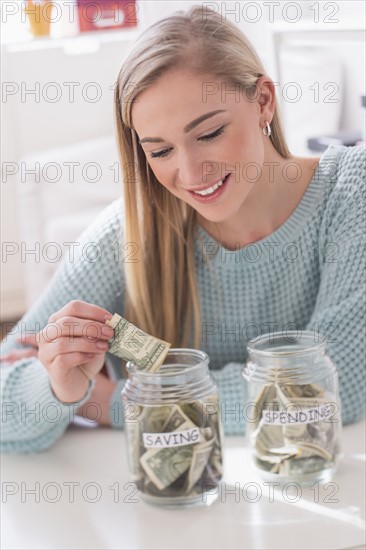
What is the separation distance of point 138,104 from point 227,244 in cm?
28

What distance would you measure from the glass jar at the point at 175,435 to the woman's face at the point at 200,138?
0.28 m

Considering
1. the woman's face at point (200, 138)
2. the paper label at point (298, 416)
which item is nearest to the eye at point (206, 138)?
the woman's face at point (200, 138)

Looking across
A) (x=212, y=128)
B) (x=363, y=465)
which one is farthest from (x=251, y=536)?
(x=212, y=128)

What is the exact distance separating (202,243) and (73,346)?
318 millimetres

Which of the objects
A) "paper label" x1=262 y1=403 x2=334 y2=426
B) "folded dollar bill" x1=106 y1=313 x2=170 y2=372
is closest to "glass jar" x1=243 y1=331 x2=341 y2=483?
"paper label" x1=262 y1=403 x2=334 y2=426

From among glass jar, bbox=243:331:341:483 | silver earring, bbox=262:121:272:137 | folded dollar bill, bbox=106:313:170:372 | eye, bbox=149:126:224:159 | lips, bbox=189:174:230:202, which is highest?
eye, bbox=149:126:224:159

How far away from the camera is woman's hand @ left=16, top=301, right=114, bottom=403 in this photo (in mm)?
952

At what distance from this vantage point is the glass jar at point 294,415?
915 mm

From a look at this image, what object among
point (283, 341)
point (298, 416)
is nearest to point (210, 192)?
point (283, 341)

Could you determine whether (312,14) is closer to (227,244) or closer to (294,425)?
(227,244)

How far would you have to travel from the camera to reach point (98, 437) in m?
1.11

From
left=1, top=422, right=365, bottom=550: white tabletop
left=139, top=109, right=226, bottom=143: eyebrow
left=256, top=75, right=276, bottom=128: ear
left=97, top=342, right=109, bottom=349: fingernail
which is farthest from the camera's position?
left=256, top=75, right=276, bottom=128: ear

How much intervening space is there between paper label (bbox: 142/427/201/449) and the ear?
472mm

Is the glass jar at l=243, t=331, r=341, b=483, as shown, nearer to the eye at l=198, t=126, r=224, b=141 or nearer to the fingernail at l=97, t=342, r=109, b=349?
the fingernail at l=97, t=342, r=109, b=349
